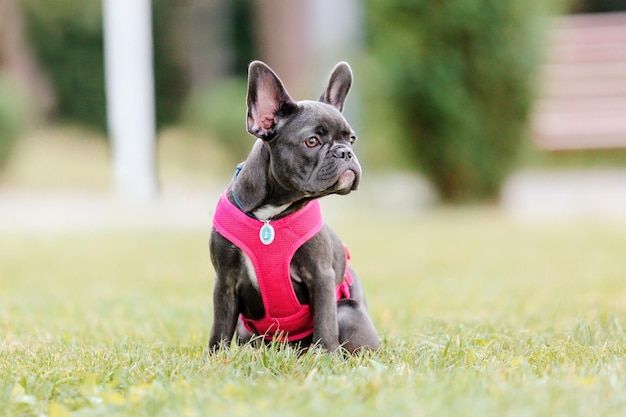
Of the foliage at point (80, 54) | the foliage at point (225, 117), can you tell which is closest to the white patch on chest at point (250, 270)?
the foliage at point (225, 117)

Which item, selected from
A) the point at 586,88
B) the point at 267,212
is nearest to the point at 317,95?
the point at 586,88

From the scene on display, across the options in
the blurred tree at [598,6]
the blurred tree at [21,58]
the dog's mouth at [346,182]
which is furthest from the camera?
the blurred tree at [598,6]

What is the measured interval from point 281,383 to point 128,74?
38.2ft

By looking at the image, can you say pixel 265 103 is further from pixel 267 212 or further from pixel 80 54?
pixel 80 54

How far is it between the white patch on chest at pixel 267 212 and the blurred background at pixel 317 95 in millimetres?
7975

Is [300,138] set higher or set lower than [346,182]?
higher

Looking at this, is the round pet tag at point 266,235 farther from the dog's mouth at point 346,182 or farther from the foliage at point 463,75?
the foliage at point 463,75

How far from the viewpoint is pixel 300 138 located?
3.97 m

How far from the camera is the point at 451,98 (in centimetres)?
1329

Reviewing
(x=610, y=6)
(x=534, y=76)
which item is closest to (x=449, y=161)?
(x=534, y=76)

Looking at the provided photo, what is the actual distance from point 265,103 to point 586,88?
15852 millimetres

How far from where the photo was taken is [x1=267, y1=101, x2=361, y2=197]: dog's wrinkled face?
3.89 m

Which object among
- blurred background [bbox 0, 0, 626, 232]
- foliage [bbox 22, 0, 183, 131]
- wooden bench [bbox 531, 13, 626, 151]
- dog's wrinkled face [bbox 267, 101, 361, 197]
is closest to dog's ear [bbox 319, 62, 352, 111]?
dog's wrinkled face [bbox 267, 101, 361, 197]

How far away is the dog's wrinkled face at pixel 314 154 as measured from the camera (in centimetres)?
389
